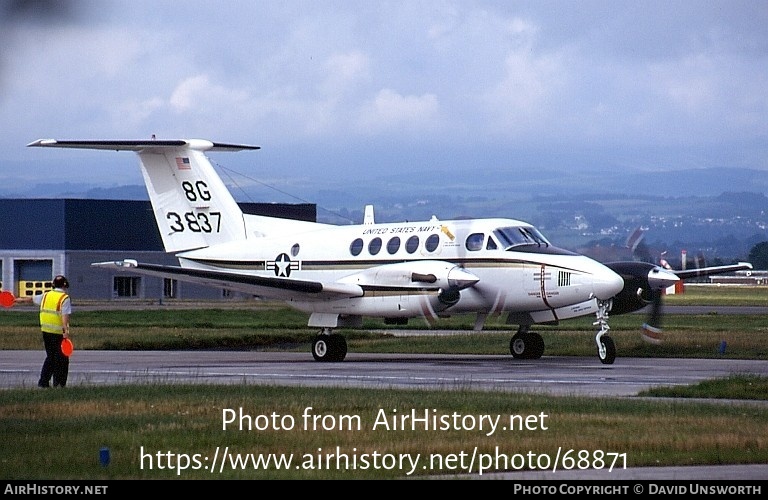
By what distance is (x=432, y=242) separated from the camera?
30.7m

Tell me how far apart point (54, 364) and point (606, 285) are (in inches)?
505

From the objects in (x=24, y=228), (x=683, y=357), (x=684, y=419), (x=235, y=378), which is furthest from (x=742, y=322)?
(x=24, y=228)

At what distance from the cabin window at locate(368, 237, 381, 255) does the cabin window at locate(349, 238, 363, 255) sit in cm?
29

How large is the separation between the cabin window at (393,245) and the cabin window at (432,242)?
2.66 feet

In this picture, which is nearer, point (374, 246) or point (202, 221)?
point (374, 246)

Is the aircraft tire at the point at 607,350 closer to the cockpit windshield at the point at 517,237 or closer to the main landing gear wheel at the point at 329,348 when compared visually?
the cockpit windshield at the point at 517,237

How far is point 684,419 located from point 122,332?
97.8 ft

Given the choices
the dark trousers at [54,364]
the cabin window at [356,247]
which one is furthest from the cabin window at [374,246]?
the dark trousers at [54,364]

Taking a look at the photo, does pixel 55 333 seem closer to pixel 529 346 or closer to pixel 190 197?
pixel 190 197

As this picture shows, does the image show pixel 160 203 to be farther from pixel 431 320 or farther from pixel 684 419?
pixel 684 419

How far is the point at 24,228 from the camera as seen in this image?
87.9 metres

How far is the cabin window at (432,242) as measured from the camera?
30.6 metres

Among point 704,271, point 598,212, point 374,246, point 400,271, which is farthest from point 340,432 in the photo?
point 598,212

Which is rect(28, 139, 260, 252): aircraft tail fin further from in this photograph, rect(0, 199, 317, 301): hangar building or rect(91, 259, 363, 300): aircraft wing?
rect(0, 199, 317, 301): hangar building
